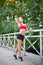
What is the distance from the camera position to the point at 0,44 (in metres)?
24.4

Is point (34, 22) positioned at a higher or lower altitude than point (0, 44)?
higher

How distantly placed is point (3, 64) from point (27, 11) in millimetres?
8218

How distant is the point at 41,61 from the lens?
31.9ft

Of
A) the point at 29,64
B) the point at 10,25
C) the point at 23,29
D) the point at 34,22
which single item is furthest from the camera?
the point at 10,25

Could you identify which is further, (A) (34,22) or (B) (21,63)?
(A) (34,22)

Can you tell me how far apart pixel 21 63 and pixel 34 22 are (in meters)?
7.72

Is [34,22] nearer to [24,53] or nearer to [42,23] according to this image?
[42,23]

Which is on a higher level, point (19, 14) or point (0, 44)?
point (19, 14)

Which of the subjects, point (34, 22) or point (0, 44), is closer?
point (34, 22)

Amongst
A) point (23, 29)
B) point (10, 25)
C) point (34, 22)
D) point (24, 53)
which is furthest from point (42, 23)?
point (10, 25)

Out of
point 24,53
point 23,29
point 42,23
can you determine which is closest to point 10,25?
point 42,23

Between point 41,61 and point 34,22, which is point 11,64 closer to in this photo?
point 41,61

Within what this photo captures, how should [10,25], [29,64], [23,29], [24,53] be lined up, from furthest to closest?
[10,25] → [24,53] → [23,29] → [29,64]

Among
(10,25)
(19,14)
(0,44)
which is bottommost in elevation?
(0,44)
